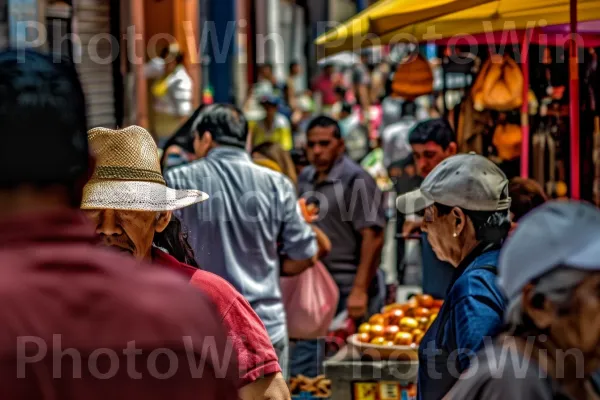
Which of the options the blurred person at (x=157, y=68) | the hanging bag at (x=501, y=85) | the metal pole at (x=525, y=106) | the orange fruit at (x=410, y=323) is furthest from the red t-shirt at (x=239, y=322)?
the blurred person at (x=157, y=68)

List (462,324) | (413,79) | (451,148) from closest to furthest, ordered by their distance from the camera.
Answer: (462,324), (451,148), (413,79)

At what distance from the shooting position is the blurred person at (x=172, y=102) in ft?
42.8

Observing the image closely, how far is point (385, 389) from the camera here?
652cm

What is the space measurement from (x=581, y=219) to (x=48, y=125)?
3.43 ft

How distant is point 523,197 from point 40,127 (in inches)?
156

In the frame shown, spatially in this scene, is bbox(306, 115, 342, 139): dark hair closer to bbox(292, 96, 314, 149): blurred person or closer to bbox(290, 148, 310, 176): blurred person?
bbox(290, 148, 310, 176): blurred person

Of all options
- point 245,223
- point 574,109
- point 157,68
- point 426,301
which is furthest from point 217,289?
point 157,68

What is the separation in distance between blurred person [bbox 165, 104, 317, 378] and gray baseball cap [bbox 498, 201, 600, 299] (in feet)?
11.6

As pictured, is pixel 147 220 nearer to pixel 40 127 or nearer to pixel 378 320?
pixel 40 127

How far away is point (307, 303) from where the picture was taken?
7438 millimetres

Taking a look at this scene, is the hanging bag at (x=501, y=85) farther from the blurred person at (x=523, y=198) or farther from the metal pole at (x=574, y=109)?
the blurred person at (x=523, y=198)

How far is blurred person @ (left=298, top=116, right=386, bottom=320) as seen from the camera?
324 inches

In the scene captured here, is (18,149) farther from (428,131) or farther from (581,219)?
(428,131)

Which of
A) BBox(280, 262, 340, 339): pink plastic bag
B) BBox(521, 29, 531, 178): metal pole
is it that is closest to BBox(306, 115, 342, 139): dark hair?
BBox(521, 29, 531, 178): metal pole
